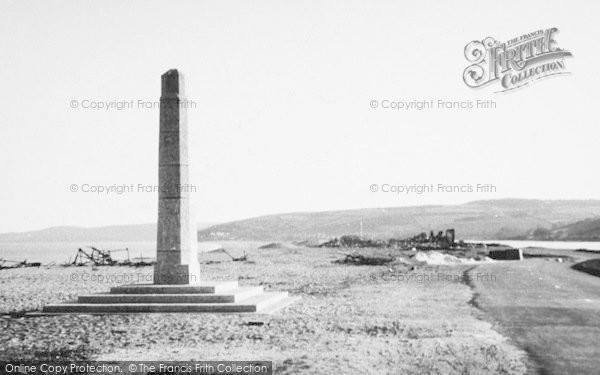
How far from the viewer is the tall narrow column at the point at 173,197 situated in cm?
1911

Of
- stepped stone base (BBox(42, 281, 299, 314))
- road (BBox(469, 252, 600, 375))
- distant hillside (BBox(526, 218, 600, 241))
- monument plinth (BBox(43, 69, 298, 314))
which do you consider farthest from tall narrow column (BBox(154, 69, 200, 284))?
distant hillside (BBox(526, 218, 600, 241))

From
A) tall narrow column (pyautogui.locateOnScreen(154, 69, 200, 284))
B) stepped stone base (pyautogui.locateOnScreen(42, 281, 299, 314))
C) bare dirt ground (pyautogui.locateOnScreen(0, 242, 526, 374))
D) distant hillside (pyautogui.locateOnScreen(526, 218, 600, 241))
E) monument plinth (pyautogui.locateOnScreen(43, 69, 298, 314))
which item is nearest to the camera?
bare dirt ground (pyautogui.locateOnScreen(0, 242, 526, 374))

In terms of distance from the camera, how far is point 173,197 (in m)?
19.2

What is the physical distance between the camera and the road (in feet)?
36.0

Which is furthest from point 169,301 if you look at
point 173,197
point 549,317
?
point 549,317

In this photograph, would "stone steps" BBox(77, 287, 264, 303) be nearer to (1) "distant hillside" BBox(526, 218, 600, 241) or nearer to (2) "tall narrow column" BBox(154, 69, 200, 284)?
(2) "tall narrow column" BBox(154, 69, 200, 284)

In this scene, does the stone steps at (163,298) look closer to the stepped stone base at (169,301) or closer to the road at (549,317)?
the stepped stone base at (169,301)

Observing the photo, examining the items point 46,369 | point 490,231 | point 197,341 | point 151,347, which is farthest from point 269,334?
point 490,231

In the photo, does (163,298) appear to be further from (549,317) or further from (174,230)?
(549,317)

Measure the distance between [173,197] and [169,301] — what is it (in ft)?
9.43

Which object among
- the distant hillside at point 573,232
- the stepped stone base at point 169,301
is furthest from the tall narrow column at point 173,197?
the distant hillside at point 573,232

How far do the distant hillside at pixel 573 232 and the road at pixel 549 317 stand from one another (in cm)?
11818

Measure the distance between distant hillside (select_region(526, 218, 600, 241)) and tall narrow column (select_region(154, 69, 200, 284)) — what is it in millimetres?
128602

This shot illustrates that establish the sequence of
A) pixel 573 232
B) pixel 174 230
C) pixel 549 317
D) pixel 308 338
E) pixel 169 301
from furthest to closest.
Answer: pixel 573 232 → pixel 174 230 → pixel 169 301 → pixel 549 317 → pixel 308 338
